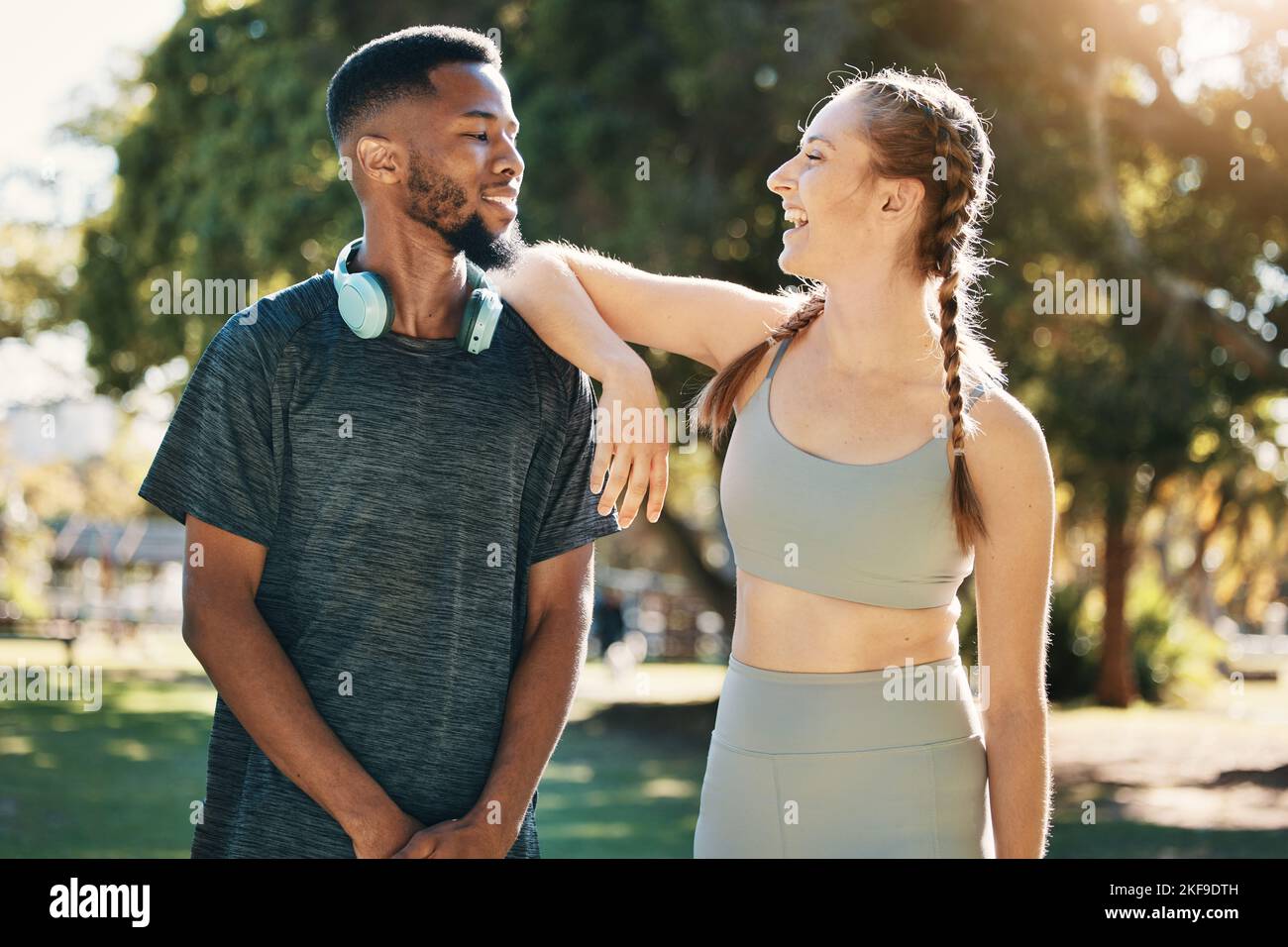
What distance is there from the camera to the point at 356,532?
266 centimetres

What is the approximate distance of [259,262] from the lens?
48.3 feet

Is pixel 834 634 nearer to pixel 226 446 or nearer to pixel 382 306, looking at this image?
pixel 382 306

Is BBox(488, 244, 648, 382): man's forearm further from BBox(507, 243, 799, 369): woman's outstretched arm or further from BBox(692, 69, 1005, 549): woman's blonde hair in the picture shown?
BBox(692, 69, 1005, 549): woman's blonde hair

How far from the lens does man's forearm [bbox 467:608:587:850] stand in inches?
105

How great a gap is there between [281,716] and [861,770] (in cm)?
111

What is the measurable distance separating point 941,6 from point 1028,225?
7.64 ft

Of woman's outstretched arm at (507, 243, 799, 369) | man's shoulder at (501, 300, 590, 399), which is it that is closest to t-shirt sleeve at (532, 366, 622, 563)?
man's shoulder at (501, 300, 590, 399)

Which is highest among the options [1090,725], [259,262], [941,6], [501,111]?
[941,6]

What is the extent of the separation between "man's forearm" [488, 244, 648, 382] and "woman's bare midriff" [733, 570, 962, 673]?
54 centimetres

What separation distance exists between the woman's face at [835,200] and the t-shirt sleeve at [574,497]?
0.52 m

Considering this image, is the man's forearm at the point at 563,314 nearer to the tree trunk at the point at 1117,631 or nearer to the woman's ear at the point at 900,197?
the woman's ear at the point at 900,197

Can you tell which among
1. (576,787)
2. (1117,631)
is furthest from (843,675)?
(1117,631)
